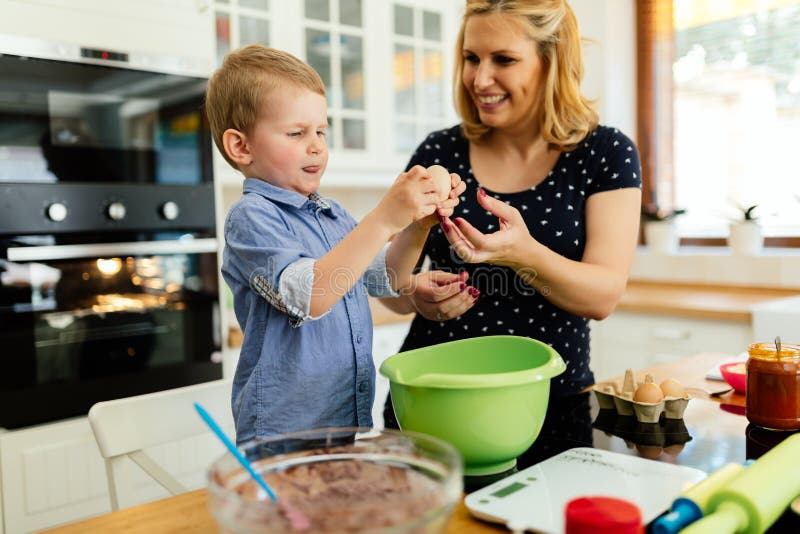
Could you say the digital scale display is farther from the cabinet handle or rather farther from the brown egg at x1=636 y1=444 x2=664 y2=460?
the cabinet handle

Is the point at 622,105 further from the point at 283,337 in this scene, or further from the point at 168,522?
the point at 168,522

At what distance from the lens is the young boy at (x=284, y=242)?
91 cm

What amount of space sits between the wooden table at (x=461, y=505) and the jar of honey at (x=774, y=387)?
1.7 inches

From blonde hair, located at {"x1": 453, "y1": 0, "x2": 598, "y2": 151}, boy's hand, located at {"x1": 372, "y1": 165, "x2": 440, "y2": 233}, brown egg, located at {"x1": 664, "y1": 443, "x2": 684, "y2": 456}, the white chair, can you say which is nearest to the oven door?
the white chair

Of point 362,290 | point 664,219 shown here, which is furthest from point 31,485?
point 664,219

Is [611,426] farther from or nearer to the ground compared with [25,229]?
nearer to the ground

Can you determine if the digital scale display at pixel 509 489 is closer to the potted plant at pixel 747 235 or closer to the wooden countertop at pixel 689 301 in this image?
the wooden countertop at pixel 689 301

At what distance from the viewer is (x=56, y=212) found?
1.81m

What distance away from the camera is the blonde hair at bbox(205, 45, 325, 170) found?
100 cm

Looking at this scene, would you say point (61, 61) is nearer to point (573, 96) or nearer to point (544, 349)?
point (573, 96)

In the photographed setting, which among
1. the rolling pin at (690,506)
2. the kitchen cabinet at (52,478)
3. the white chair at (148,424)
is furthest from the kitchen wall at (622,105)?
the rolling pin at (690,506)

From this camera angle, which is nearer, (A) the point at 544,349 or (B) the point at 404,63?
(A) the point at 544,349

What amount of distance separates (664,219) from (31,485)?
2.79 metres

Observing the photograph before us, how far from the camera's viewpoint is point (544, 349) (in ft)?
2.88
